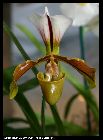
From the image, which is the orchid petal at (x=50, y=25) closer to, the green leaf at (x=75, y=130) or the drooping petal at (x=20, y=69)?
the drooping petal at (x=20, y=69)

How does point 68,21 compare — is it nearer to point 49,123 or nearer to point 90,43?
point 49,123

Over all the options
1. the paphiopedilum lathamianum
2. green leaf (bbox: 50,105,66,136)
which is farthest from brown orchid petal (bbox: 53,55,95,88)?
green leaf (bbox: 50,105,66,136)

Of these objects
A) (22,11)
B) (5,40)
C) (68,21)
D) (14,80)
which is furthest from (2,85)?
(22,11)

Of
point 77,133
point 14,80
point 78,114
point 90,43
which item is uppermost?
point 14,80

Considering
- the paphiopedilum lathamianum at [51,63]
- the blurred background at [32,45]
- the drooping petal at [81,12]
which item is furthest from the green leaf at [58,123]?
the blurred background at [32,45]

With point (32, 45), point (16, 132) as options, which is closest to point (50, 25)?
point (16, 132)

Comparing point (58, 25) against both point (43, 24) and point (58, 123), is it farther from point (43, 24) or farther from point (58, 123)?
point (58, 123)
